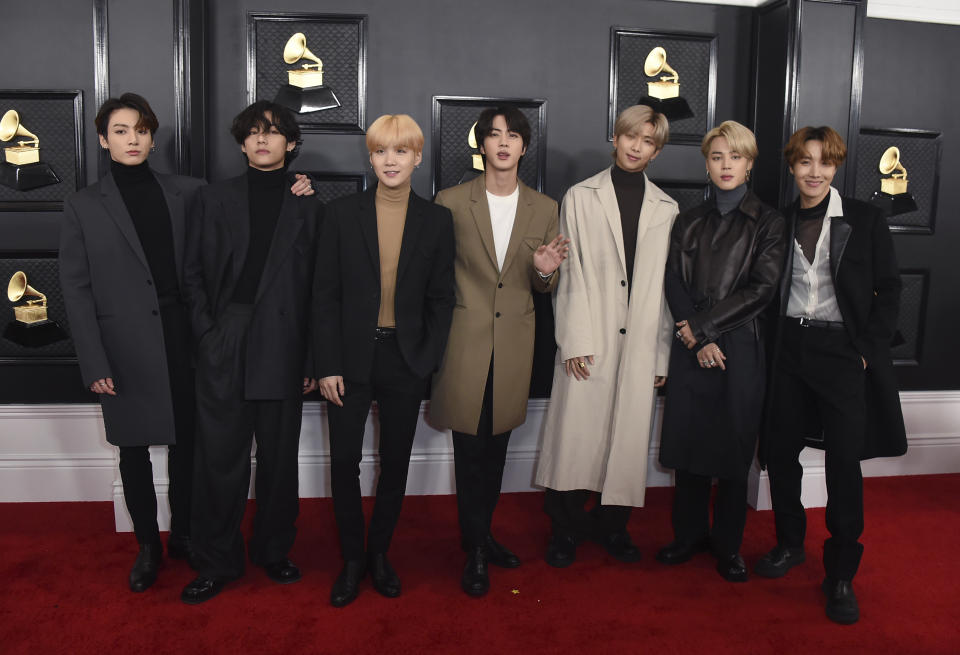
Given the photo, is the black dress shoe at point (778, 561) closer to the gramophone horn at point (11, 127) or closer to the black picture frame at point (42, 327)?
the black picture frame at point (42, 327)

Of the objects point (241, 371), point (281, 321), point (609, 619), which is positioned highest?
point (281, 321)

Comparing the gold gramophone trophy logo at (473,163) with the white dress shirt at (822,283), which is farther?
the gold gramophone trophy logo at (473,163)

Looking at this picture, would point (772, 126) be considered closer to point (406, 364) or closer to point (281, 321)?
point (406, 364)

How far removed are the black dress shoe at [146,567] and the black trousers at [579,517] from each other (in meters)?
1.46

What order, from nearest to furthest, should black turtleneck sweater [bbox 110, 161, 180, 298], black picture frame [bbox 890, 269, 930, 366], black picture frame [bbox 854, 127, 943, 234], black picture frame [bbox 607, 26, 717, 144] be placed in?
black turtleneck sweater [bbox 110, 161, 180, 298]
black picture frame [bbox 607, 26, 717, 144]
black picture frame [bbox 854, 127, 943, 234]
black picture frame [bbox 890, 269, 930, 366]

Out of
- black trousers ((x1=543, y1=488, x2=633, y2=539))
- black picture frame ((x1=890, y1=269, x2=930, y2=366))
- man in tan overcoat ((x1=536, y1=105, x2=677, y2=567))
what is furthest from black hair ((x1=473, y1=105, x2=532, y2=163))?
black picture frame ((x1=890, y1=269, x2=930, y2=366))

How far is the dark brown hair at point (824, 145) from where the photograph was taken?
95.4 inches

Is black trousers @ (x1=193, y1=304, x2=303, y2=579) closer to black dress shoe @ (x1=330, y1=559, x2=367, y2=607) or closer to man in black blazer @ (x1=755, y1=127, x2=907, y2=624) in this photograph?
black dress shoe @ (x1=330, y1=559, x2=367, y2=607)

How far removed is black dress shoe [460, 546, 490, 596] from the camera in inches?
96.6

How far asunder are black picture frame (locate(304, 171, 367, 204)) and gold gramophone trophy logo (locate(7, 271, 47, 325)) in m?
1.30

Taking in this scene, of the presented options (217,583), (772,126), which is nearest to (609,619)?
(217,583)

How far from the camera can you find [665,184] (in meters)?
3.40

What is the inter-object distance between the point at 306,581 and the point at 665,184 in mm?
2390

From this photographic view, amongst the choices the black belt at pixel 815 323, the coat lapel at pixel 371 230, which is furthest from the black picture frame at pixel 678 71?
the coat lapel at pixel 371 230
